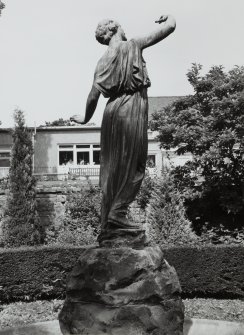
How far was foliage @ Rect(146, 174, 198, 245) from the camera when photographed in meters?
14.5

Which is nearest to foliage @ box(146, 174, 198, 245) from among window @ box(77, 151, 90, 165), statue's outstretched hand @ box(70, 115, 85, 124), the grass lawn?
the grass lawn

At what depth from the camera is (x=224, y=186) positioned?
16.0 meters

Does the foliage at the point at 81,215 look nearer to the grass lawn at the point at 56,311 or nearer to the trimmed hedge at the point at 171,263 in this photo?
the trimmed hedge at the point at 171,263

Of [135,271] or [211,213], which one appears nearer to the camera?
[135,271]

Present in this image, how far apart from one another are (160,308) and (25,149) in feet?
42.8

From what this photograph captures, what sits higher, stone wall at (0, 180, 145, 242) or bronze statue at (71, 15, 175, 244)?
bronze statue at (71, 15, 175, 244)

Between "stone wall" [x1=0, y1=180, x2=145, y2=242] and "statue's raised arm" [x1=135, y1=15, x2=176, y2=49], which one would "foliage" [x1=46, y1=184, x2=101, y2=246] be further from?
"statue's raised arm" [x1=135, y1=15, x2=176, y2=49]

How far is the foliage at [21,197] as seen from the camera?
15680 millimetres

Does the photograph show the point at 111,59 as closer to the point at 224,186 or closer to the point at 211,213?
the point at 224,186

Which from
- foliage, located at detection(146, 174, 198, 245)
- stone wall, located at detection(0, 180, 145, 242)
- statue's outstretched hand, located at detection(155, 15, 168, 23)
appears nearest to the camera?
statue's outstretched hand, located at detection(155, 15, 168, 23)

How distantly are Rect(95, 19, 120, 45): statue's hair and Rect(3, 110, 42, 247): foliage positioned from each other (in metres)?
11.6

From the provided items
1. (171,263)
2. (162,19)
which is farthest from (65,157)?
(162,19)

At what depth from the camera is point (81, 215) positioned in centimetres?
1711

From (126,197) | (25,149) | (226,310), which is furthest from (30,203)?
(126,197)
